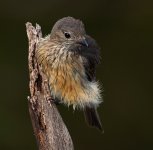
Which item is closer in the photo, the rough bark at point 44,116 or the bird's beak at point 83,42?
the rough bark at point 44,116

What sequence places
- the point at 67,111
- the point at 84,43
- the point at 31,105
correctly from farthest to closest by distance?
the point at 67,111, the point at 84,43, the point at 31,105

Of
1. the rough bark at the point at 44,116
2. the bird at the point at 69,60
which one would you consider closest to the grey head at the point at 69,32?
the bird at the point at 69,60

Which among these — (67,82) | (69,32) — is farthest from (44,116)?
(69,32)

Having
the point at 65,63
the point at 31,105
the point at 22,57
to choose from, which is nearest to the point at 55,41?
the point at 65,63

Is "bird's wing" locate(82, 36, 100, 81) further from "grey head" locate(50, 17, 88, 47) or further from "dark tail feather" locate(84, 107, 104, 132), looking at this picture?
"dark tail feather" locate(84, 107, 104, 132)

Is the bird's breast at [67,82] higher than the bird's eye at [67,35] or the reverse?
the reverse

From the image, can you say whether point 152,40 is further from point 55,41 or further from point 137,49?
point 55,41

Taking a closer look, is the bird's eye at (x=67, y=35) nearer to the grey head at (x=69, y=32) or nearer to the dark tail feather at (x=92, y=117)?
the grey head at (x=69, y=32)

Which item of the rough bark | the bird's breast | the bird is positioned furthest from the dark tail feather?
the rough bark
